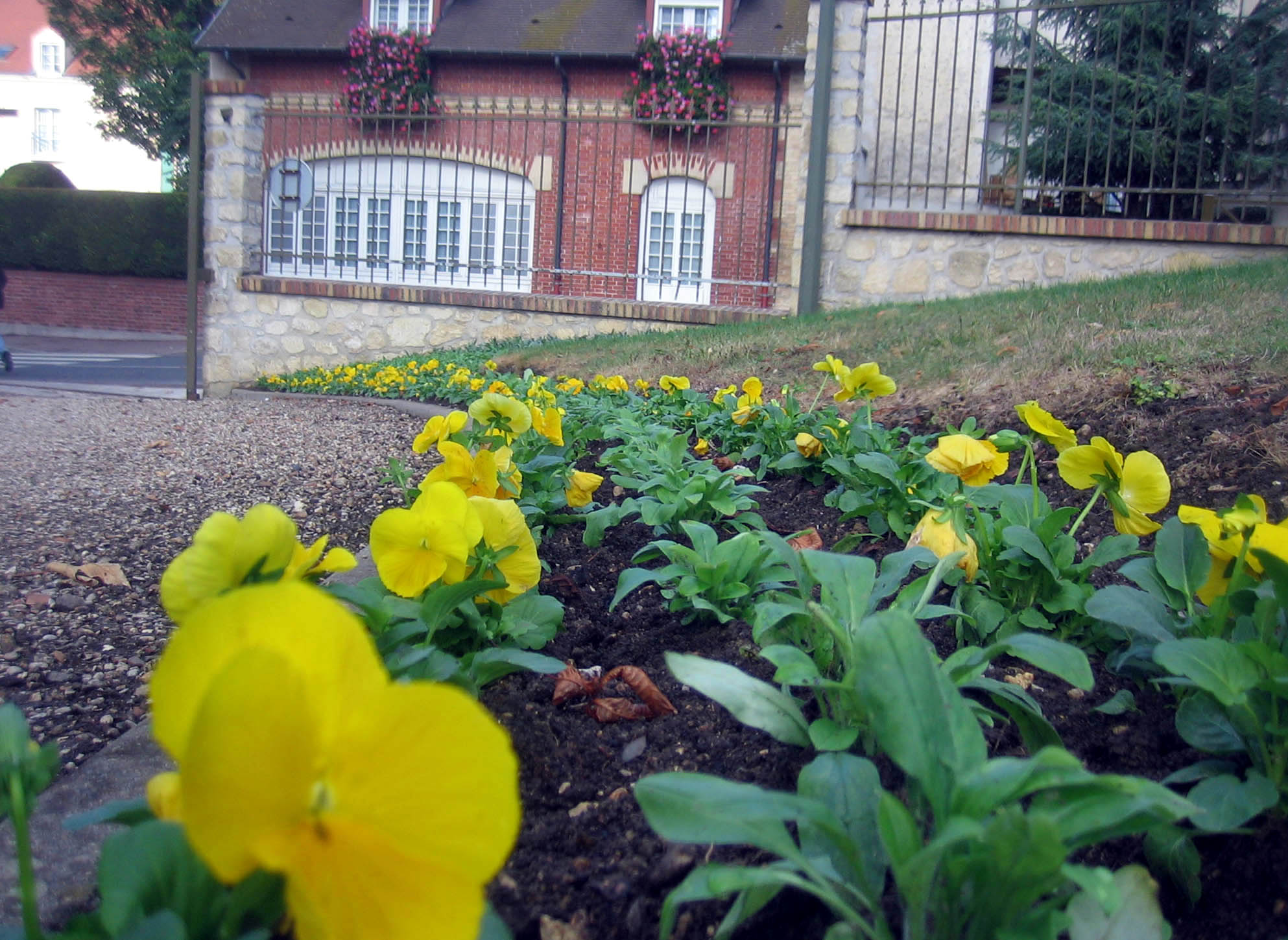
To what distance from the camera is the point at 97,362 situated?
19281mm

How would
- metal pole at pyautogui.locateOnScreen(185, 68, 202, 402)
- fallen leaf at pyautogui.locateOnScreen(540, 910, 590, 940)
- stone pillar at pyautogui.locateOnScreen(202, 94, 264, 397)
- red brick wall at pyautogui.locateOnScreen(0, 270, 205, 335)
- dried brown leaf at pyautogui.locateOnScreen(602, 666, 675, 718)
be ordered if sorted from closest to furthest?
1. fallen leaf at pyautogui.locateOnScreen(540, 910, 590, 940)
2. dried brown leaf at pyautogui.locateOnScreen(602, 666, 675, 718)
3. metal pole at pyautogui.locateOnScreen(185, 68, 202, 402)
4. stone pillar at pyautogui.locateOnScreen(202, 94, 264, 397)
5. red brick wall at pyautogui.locateOnScreen(0, 270, 205, 335)

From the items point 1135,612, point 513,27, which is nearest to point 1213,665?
point 1135,612

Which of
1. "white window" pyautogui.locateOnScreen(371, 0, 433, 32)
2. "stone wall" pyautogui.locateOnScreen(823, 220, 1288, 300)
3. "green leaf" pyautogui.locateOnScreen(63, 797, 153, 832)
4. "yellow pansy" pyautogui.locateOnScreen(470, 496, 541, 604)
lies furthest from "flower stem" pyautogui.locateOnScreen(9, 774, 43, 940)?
"white window" pyautogui.locateOnScreen(371, 0, 433, 32)

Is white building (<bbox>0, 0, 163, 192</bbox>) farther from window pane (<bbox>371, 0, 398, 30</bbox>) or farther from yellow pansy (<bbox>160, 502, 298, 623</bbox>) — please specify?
yellow pansy (<bbox>160, 502, 298, 623</bbox>)

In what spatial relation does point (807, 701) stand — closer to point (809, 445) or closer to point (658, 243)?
point (809, 445)

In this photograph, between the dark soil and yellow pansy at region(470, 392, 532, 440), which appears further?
yellow pansy at region(470, 392, 532, 440)

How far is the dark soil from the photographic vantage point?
3.09 feet

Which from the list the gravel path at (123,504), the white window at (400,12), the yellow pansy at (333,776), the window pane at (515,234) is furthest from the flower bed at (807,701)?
the white window at (400,12)

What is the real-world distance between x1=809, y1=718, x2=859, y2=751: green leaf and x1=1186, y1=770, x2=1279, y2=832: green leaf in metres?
0.31

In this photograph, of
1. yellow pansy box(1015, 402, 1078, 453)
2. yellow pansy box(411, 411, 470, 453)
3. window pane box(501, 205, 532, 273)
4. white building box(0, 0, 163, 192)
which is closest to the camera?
yellow pansy box(1015, 402, 1078, 453)

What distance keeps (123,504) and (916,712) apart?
10.9 feet

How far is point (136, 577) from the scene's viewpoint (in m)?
2.66

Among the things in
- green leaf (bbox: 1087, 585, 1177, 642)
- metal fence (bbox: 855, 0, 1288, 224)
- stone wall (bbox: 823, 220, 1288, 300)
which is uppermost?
metal fence (bbox: 855, 0, 1288, 224)

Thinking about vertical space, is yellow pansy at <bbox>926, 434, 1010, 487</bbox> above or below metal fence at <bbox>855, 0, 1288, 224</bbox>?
below
